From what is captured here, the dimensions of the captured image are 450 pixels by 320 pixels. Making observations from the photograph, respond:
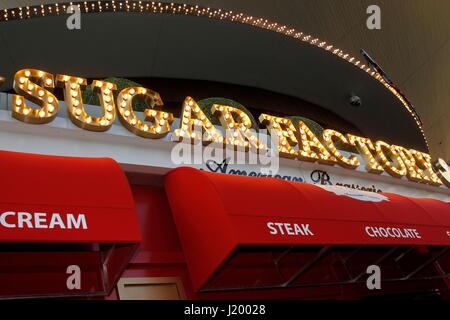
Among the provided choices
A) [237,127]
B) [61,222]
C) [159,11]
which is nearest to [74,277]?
[61,222]

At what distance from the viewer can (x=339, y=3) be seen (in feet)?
36.7

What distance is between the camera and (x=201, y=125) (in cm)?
663

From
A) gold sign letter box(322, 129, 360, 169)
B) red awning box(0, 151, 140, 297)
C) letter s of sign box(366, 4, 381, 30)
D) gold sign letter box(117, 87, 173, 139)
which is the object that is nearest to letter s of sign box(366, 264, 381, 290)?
gold sign letter box(322, 129, 360, 169)

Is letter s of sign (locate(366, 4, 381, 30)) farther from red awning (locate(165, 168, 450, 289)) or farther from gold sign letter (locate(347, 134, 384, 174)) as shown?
red awning (locate(165, 168, 450, 289))

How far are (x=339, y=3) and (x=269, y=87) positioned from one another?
242 cm

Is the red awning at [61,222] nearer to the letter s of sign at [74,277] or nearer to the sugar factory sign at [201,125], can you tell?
the letter s of sign at [74,277]

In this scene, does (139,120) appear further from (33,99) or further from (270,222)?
(270,222)

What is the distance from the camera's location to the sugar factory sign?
555 centimetres

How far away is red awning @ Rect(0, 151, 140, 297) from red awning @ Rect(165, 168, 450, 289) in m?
0.85

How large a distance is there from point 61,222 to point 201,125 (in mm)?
2869

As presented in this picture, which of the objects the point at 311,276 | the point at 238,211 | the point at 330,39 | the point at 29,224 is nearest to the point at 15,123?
the point at 29,224

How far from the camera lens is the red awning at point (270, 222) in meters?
5.01
